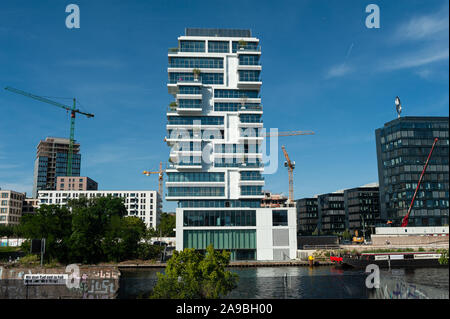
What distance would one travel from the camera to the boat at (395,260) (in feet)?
317

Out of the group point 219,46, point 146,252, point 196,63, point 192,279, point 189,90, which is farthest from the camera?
point 219,46

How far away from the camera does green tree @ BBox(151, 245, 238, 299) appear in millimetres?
37344

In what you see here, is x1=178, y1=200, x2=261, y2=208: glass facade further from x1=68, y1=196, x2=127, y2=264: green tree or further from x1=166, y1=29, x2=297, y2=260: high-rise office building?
x1=68, y1=196, x2=127, y2=264: green tree

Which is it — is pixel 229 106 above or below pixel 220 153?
above

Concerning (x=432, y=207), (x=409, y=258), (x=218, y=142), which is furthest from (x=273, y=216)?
(x=432, y=207)

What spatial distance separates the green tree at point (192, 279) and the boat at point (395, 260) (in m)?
66.8

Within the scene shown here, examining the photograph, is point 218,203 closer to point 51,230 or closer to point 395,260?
point 51,230

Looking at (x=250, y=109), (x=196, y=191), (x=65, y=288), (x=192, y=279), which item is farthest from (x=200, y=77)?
(x=192, y=279)

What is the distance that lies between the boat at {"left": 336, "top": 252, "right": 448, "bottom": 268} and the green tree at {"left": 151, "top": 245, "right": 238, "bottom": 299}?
2631 inches

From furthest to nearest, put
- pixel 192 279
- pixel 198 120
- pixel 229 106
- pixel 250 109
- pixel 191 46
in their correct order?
pixel 191 46
pixel 229 106
pixel 198 120
pixel 250 109
pixel 192 279

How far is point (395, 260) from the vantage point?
97.9m

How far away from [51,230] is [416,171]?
143400 mm

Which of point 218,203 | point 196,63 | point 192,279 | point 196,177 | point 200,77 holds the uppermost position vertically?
point 196,63
